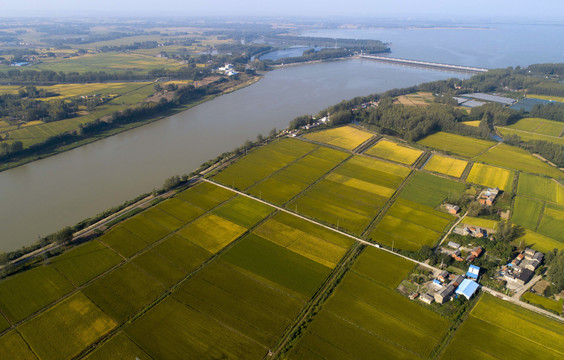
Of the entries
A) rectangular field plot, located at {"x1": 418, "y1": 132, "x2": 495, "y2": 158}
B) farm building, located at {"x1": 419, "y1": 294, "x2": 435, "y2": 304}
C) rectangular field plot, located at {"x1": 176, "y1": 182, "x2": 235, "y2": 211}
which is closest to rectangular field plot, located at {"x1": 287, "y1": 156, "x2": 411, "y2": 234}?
rectangular field plot, located at {"x1": 176, "y1": 182, "x2": 235, "y2": 211}

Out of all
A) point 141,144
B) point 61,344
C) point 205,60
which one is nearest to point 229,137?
point 141,144

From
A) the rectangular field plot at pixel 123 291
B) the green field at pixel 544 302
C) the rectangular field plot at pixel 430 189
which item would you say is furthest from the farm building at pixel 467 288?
the rectangular field plot at pixel 123 291

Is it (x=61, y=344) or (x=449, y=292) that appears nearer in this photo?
(x=61, y=344)

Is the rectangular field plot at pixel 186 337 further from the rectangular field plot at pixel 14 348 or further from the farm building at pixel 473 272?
the farm building at pixel 473 272

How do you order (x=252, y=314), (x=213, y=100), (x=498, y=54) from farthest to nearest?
(x=498, y=54)
(x=213, y=100)
(x=252, y=314)

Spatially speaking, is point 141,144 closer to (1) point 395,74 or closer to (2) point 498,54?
(1) point 395,74

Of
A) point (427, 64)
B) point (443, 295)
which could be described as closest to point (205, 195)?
point (443, 295)

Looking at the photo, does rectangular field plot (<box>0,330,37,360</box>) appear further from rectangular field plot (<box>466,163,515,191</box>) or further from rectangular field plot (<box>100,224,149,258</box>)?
rectangular field plot (<box>466,163,515,191</box>)

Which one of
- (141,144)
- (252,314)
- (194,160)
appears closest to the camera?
(252,314)
